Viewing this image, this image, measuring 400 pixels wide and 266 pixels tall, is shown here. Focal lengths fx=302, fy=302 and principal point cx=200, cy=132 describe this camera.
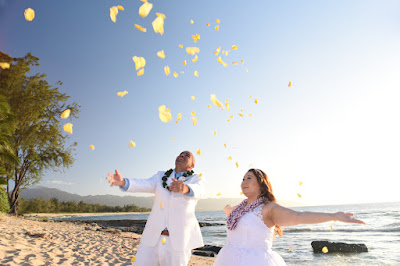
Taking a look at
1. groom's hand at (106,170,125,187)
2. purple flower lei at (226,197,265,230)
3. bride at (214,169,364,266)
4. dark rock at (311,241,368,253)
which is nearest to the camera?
bride at (214,169,364,266)

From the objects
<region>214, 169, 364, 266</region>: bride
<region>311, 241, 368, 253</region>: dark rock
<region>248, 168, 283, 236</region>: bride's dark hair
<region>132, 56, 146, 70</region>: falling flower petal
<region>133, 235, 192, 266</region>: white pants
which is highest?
<region>132, 56, 146, 70</region>: falling flower petal

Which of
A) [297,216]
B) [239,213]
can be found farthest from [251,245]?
[297,216]

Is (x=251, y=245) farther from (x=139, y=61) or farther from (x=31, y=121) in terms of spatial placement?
(x=31, y=121)

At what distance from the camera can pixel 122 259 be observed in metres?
8.59

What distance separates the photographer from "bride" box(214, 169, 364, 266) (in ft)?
9.18

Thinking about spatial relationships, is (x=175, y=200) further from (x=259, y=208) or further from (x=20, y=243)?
(x=20, y=243)

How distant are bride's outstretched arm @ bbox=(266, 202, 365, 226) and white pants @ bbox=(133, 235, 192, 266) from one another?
3.61 ft

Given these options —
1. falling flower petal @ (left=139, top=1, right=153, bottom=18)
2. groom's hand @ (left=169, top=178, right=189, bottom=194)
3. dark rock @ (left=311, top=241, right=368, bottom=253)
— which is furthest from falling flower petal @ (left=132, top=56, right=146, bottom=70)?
dark rock @ (left=311, top=241, right=368, bottom=253)

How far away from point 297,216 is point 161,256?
5.10 feet

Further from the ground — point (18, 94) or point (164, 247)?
point (18, 94)

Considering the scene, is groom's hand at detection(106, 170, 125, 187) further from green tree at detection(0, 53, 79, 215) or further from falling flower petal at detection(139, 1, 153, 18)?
green tree at detection(0, 53, 79, 215)

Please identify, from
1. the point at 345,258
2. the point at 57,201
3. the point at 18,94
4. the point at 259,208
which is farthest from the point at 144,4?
the point at 57,201

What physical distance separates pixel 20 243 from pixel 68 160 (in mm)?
21514

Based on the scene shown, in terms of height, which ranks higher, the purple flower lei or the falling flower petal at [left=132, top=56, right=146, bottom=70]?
the falling flower petal at [left=132, top=56, right=146, bottom=70]
